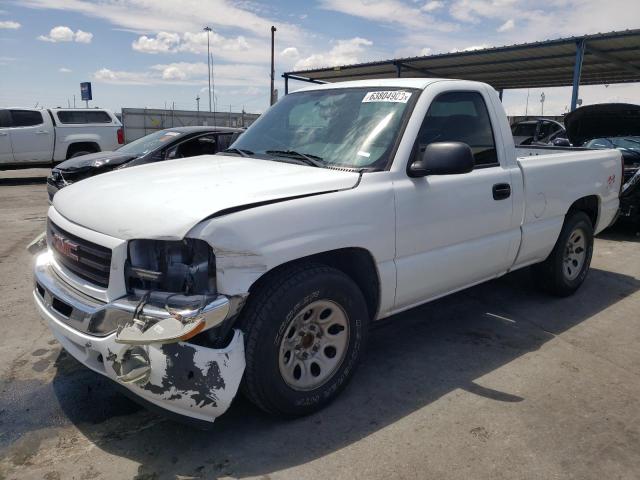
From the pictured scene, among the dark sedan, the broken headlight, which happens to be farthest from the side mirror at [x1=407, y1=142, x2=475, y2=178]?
the dark sedan

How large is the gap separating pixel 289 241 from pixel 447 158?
1103mm

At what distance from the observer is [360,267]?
3.07 m

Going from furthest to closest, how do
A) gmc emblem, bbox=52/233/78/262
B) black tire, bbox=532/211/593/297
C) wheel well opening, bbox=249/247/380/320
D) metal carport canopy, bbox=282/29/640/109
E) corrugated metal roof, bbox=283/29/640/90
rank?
1. corrugated metal roof, bbox=283/29/640/90
2. metal carport canopy, bbox=282/29/640/109
3. black tire, bbox=532/211/593/297
4. wheel well opening, bbox=249/247/380/320
5. gmc emblem, bbox=52/233/78/262

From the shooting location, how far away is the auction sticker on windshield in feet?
11.1

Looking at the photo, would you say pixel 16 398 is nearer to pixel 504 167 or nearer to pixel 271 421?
pixel 271 421

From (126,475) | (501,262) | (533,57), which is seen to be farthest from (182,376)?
(533,57)

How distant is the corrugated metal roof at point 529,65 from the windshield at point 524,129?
9.02 feet

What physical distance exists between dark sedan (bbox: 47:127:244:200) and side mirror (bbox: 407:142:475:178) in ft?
18.0

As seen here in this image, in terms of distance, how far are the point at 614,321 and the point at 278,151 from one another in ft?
10.7

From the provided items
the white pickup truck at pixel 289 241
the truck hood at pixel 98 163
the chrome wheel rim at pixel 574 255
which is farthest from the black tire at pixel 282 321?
the truck hood at pixel 98 163

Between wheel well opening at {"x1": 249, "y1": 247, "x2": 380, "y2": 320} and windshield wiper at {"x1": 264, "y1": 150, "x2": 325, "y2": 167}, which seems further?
windshield wiper at {"x1": 264, "y1": 150, "x2": 325, "y2": 167}

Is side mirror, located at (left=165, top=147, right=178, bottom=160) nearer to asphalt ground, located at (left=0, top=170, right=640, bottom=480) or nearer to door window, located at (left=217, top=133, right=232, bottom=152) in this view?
door window, located at (left=217, top=133, right=232, bottom=152)

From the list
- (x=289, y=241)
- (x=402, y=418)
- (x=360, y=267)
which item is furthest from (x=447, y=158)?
(x=402, y=418)

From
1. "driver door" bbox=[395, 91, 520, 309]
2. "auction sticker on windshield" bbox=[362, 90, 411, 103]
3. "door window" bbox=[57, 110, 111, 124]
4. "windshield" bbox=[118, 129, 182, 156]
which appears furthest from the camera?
"door window" bbox=[57, 110, 111, 124]
